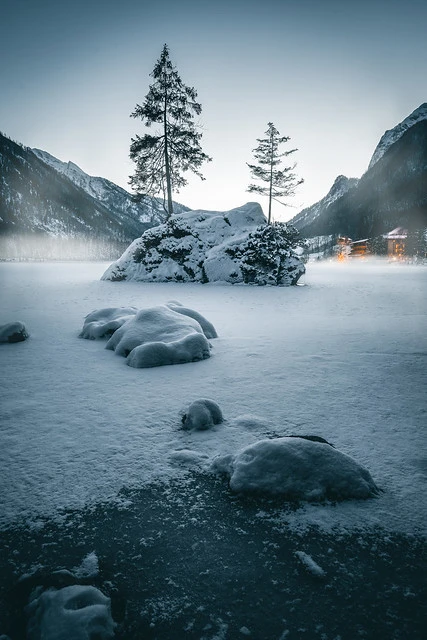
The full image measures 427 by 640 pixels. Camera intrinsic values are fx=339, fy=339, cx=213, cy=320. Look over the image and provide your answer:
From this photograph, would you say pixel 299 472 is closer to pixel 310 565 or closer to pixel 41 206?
pixel 310 565

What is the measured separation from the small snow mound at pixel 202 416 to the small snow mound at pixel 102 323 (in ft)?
→ 9.55

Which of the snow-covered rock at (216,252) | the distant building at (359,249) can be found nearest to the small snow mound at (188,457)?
the snow-covered rock at (216,252)

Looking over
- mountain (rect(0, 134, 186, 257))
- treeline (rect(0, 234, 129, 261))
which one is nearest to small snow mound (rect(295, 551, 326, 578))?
treeline (rect(0, 234, 129, 261))

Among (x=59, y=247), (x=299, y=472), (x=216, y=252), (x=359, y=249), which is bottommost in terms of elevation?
(x=299, y=472)

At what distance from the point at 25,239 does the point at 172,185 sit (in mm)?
128577

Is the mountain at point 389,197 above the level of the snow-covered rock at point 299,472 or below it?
above

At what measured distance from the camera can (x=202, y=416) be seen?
2.35 m

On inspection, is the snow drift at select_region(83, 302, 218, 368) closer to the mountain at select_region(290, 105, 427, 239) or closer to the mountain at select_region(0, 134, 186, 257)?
the mountain at select_region(290, 105, 427, 239)

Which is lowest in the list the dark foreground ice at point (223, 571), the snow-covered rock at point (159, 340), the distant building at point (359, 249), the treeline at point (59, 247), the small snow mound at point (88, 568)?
the dark foreground ice at point (223, 571)

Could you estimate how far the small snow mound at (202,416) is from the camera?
92.1 inches

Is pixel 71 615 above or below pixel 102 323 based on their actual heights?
below

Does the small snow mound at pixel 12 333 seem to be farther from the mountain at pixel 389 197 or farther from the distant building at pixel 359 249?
the mountain at pixel 389 197

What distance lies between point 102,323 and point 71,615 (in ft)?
14.4

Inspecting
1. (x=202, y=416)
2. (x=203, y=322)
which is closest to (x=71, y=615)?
(x=202, y=416)
